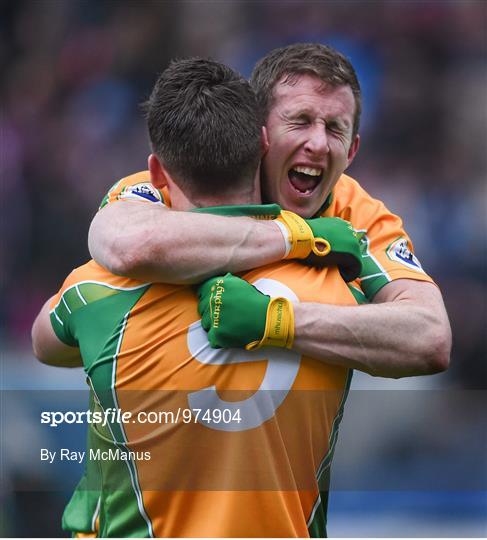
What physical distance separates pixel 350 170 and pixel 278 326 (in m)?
4.10

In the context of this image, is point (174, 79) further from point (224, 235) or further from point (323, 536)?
point (323, 536)

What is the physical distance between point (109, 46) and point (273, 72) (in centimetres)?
419

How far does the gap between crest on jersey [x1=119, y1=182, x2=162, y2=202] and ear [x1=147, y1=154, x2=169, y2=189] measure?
9 centimetres

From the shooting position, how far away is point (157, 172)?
2.32 metres

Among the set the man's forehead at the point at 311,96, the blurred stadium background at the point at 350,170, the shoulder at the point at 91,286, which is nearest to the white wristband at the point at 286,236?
the shoulder at the point at 91,286

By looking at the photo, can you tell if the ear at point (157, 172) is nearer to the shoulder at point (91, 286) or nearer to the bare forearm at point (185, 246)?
the bare forearm at point (185, 246)

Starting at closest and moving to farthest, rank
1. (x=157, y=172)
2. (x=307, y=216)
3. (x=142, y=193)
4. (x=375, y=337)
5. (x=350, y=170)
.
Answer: (x=375, y=337)
(x=157, y=172)
(x=142, y=193)
(x=307, y=216)
(x=350, y=170)

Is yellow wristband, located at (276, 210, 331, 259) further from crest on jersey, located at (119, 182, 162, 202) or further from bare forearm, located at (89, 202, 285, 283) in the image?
crest on jersey, located at (119, 182, 162, 202)

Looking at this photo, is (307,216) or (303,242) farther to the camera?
(307,216)

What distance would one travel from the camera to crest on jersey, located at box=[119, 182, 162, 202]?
95.4 inches

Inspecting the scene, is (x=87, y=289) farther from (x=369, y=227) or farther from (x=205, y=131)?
(x=369, y=227)

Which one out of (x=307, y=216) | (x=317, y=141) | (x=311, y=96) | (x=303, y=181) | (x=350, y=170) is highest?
(x=311, y=96)

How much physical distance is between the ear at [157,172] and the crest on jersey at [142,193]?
3.4 inches

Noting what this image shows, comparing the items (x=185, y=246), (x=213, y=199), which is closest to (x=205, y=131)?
(x=213, y=199)
